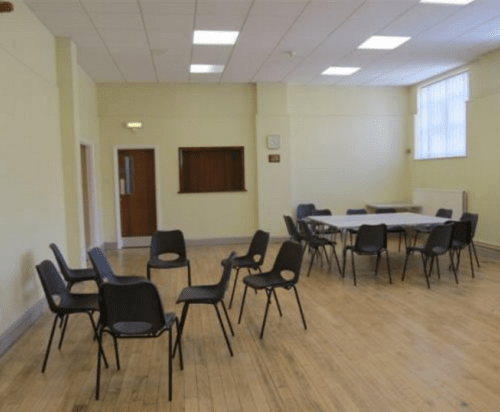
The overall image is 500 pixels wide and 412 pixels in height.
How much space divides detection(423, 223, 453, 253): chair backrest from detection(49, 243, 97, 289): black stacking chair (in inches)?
155

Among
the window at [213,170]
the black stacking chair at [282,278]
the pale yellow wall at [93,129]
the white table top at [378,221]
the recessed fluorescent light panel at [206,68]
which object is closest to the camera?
the black stacking chair at [282,278]

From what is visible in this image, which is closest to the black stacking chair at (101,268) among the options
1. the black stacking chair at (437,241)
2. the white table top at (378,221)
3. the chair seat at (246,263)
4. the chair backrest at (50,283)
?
the chair backrest at (50,283)

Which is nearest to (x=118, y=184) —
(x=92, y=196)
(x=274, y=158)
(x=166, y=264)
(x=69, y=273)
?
(x=92, y=196)

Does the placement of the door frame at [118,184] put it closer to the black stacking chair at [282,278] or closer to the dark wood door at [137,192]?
the dark wood door at [137,192]

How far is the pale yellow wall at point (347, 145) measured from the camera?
9.98 metres

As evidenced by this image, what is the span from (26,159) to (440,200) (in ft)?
24.2

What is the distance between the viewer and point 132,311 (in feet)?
9.91

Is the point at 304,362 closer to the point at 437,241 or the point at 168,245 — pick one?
the point at 168,245

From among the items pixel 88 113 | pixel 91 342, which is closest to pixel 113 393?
pixel 91 342

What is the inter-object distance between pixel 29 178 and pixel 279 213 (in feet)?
19.0

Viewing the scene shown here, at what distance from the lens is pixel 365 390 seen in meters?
3.12

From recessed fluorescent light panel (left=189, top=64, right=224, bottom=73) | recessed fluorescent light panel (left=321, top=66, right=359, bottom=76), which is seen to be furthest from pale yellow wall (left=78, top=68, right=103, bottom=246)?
recessed fluorescent light panel (left=321, top=66, right=359, bottom=76)

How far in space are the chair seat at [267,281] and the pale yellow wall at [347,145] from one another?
5.69 meters

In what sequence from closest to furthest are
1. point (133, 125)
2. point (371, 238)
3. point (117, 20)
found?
1. point (117, 20)
2. point (371, 238)
3. point (133, 125)
